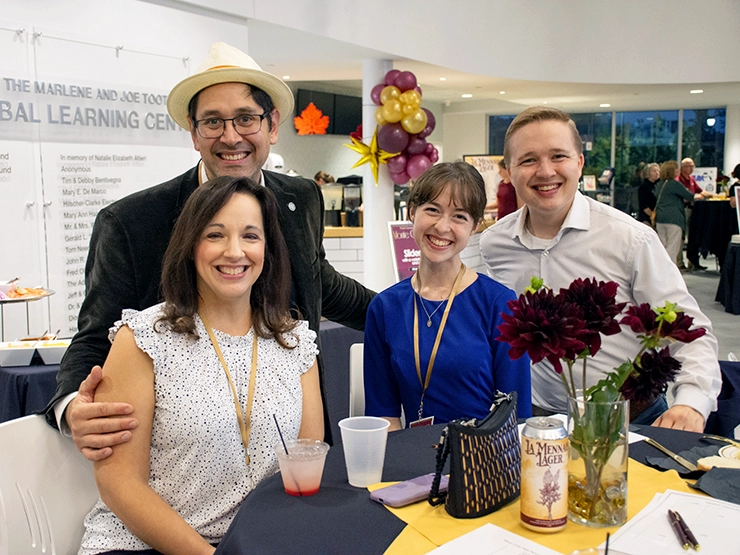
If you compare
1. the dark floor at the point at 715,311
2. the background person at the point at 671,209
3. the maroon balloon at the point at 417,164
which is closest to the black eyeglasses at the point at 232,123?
the dark floor at the point at 715,311

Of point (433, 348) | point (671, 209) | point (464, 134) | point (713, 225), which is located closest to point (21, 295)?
point (433, 348)

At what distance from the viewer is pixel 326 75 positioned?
31.3 feet

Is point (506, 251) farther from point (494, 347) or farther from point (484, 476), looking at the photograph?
point (484, 476)

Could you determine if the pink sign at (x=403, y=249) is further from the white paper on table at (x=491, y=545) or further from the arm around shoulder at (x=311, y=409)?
the white paper on table at (x=491, y=545)

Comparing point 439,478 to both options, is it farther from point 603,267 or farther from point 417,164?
point 417,164

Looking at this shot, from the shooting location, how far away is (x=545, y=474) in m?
1.29

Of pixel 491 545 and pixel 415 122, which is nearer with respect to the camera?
pixel 491 545

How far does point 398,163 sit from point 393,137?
13.1 inches

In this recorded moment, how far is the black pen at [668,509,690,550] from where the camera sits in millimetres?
1257

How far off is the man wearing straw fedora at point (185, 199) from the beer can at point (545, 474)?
0.90m

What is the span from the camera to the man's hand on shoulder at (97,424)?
1.63 meters

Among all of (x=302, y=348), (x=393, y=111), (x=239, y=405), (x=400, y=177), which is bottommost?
(x=239, y=405)

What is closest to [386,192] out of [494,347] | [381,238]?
[381,238]

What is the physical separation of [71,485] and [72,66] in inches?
137
